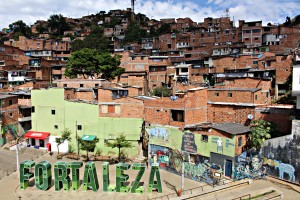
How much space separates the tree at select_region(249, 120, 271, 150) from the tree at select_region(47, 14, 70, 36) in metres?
97.5

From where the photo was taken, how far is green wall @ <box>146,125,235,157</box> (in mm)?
26719

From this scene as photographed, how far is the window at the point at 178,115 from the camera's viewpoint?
1283 inches

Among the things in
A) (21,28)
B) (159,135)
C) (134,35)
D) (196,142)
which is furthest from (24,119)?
(21,28)

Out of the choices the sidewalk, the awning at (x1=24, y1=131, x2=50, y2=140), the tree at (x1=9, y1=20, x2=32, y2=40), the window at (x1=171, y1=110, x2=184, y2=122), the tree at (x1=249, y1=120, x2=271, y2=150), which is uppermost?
the tree at (x1=9, y1=20, x2=32, y2=40)

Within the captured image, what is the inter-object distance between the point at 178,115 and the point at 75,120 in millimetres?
13220

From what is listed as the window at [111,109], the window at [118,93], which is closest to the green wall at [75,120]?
the window at [111,109]

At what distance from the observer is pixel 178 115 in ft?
108

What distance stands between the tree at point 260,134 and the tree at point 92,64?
3172 cm

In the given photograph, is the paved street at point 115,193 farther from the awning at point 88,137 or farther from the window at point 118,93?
the window at point 118,93

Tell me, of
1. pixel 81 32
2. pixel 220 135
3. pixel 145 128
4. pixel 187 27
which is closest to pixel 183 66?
pixel 145 128

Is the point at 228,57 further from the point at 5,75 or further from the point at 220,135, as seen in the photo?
the point at 5,75

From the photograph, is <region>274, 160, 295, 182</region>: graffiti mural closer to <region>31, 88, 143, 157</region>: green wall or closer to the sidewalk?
the sidewalk

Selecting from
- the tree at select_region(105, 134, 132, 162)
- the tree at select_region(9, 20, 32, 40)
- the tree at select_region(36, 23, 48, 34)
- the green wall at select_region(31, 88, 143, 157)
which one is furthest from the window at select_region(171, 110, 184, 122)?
the tree at select_region(36, 23, 48, 34)

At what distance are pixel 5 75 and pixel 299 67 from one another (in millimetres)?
52074
